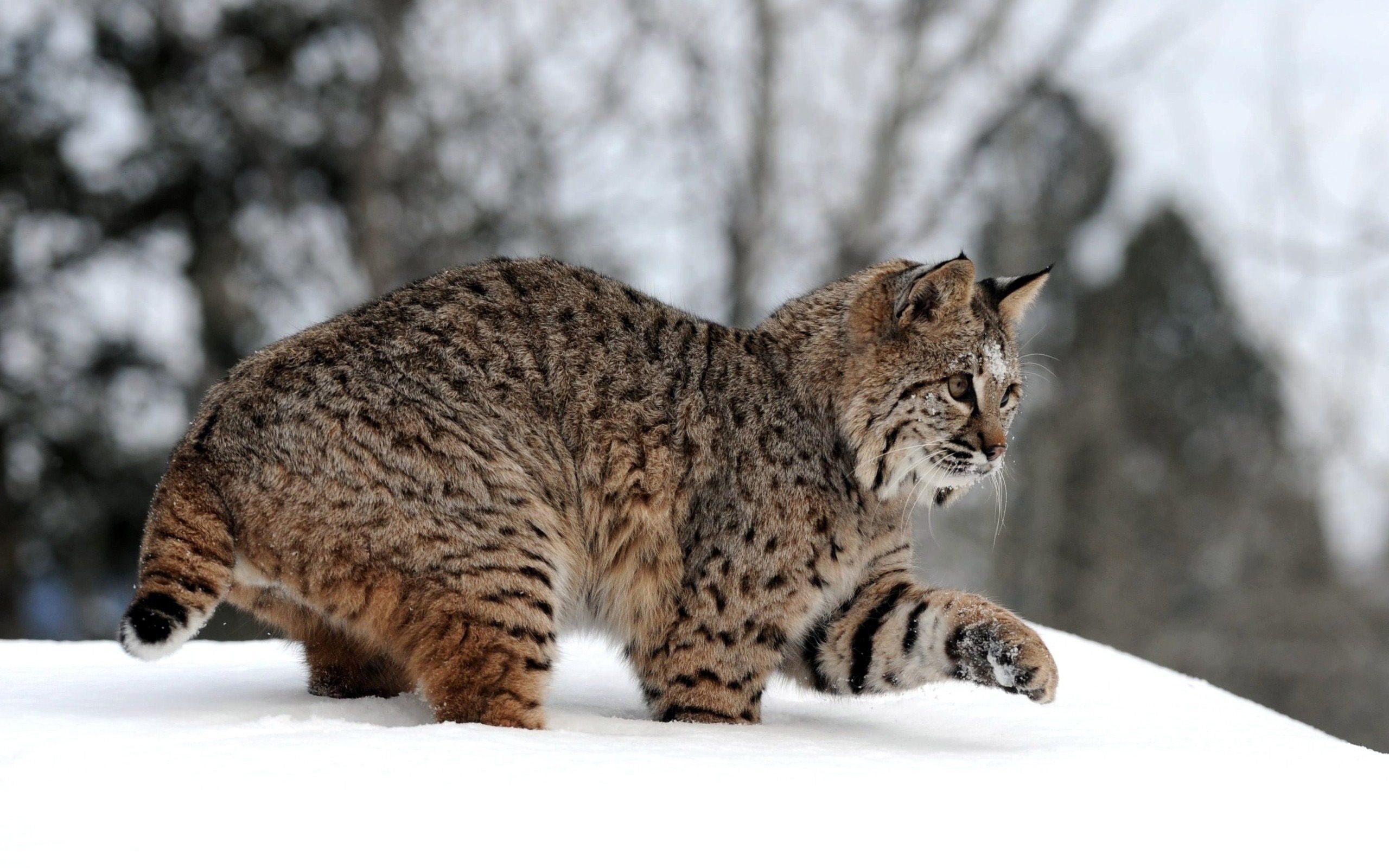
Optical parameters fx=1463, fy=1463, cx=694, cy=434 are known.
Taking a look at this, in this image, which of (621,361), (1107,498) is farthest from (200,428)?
(1107,498)

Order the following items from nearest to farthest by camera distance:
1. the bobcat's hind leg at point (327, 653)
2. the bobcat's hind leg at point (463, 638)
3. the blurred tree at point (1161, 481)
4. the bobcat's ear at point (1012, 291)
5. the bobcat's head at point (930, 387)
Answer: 1. the bobcat's hind leg at point (463, 638)
2. the bobcat's hind leg at point (327, 653)
3. the bobcat's head at point (930, 387)
4. the bobcat's ear at point (1012, 291)
5. the blurred tree at point (1161, 481)

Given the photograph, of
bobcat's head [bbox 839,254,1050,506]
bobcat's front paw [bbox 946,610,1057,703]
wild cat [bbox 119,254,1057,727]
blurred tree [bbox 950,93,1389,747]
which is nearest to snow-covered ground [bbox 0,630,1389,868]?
bobcat's front paw [bbox 946,610,1057,703]

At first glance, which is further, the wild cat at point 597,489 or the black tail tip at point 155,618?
the wild cat at point 597,489

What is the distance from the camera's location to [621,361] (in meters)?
5.05

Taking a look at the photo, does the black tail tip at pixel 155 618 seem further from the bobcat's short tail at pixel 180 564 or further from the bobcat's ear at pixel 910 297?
the bobcat's ear at pixel 910 297

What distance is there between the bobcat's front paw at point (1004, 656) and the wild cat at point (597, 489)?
11mm

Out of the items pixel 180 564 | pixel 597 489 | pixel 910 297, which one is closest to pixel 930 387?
pixel 910 297

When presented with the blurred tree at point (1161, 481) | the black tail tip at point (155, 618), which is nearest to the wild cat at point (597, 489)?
the black tail tip at point (155, 618)

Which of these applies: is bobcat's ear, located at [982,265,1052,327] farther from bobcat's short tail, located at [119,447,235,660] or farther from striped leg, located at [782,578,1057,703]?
bobcat's short tail, located at [119,447,235,660]

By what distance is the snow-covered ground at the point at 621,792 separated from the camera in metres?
2.89

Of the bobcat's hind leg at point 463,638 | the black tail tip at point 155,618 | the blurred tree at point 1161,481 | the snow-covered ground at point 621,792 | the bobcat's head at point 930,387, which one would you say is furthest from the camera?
the blurred tree at point 1161,481

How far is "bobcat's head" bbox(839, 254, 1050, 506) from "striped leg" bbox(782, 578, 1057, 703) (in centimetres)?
39

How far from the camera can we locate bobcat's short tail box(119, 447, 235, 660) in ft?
12.8

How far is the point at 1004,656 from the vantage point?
14.9 ft
